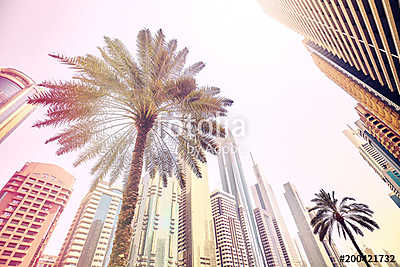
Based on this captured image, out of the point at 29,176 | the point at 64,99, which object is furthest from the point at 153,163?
the point at 29,176

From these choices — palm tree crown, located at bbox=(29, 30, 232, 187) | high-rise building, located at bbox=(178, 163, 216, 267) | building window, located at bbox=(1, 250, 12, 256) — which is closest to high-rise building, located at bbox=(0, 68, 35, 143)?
building window, located at bbox=(1, 250, 12, 256)

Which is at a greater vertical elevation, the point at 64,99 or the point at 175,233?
the point at 175,233

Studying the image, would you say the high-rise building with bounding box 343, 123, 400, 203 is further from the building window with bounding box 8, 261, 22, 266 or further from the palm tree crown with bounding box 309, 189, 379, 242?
the building window with bounding box 8, 261, 22, 266

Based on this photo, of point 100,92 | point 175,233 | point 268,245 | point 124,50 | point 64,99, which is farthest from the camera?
point 268,245

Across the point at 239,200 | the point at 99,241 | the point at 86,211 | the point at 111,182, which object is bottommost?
the point at 111,182

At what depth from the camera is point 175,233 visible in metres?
101

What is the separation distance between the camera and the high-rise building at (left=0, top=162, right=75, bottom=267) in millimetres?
57381

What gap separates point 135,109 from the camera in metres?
7.83

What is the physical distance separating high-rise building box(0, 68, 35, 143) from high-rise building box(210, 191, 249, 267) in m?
125

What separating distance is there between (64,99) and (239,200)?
586 feet

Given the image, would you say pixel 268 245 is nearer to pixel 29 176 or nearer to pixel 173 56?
pixel 29 176

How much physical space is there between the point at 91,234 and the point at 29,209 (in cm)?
3418

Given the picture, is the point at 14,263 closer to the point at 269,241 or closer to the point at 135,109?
the point at 135,109

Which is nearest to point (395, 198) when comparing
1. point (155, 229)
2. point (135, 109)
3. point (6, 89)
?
point (155, 229)
